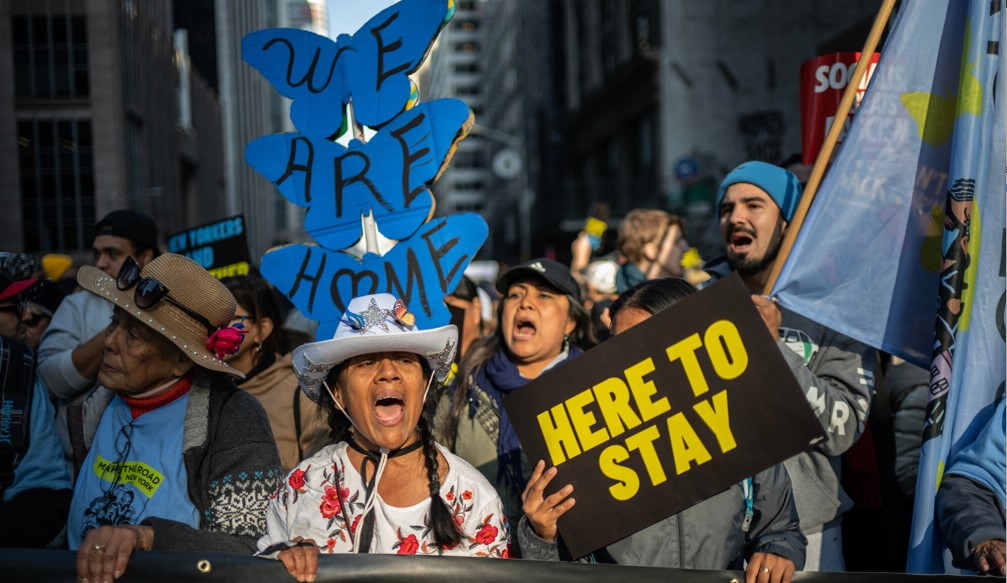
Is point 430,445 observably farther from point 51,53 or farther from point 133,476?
point 51,53

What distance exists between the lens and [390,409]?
280 centimetres

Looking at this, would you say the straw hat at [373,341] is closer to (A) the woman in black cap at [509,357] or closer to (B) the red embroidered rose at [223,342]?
(B) the red embroidered rose at [223,342]

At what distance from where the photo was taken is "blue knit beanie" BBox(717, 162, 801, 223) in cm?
417

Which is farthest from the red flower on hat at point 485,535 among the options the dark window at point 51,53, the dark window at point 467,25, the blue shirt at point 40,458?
the dark window at point 467,25

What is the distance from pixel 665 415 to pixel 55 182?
5297cm

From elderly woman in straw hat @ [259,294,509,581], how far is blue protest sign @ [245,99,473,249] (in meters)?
1.48

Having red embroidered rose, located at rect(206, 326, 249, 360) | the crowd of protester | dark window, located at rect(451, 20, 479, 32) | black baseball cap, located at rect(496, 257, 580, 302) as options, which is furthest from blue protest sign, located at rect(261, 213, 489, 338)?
dark window, located at rect(451, 20, 479, 32)

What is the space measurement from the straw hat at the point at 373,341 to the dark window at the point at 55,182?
5101 cm

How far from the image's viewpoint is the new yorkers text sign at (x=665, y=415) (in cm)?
248

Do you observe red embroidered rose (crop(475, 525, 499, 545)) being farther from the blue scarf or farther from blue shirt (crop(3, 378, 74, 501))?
blue shirt (crop(3, 378, 74, 501))

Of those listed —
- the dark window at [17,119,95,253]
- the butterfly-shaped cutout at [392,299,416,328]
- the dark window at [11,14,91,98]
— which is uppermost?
the dark window at [11,14,91,98]

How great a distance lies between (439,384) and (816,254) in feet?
5.03

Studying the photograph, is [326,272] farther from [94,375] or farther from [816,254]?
[816,254]

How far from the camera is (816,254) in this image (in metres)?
3.66
